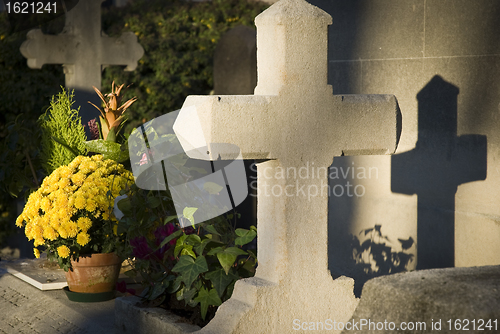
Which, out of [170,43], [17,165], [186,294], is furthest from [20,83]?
[186,294]

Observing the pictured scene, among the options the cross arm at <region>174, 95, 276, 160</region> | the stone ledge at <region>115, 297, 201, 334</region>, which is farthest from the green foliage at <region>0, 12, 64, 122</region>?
the cross arm at <region>174, 95, 276, 160</region>

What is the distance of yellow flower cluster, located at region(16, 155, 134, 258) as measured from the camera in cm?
319

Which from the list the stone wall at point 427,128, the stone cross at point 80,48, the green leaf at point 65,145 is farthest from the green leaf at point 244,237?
the stone cross at point 80,48

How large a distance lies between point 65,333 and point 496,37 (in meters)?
2.70

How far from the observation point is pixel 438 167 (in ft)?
11.7

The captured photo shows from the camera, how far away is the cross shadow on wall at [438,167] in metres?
3.39

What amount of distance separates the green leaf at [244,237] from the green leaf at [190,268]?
6.8 inches

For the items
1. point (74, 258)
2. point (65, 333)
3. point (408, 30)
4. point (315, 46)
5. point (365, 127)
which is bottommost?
point (65, 333)

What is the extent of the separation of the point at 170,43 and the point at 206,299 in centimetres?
676

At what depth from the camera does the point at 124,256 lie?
3.22 meters

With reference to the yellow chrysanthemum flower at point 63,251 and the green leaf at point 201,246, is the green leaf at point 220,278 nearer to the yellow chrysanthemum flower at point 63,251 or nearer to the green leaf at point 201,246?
the green leaf at point 201,246

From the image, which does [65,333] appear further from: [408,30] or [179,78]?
[179,78]

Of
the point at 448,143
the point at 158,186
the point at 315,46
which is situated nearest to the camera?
the point at 315,46

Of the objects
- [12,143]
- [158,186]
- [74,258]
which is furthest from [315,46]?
[12,143]
